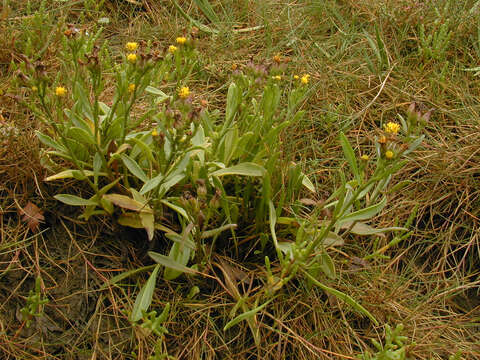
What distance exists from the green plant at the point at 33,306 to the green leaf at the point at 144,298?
0.30 metres

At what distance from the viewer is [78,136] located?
190 cm

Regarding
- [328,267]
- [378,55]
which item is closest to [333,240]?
[328,267]

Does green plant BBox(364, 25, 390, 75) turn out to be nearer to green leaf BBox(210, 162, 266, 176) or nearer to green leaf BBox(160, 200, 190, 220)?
green leaf BBox(210, 162, 266, 176)

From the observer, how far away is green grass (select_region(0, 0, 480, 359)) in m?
1.85

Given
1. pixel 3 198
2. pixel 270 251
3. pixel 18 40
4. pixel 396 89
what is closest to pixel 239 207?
pixel 270 251

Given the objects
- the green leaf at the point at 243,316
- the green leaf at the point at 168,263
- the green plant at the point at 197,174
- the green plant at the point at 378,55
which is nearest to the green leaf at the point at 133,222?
the green plant at the point at 197,174

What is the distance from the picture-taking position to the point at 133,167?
1.93 metres

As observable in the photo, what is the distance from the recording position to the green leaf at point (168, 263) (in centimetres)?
183

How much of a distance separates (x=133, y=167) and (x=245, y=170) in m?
0.43

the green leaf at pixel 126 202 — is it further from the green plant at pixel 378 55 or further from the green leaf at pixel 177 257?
the green plant at pixel 378 55

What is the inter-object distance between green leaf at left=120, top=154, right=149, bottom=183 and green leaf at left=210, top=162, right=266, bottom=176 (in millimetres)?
269

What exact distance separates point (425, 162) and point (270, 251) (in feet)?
3.24

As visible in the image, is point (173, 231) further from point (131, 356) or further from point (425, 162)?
point (425, 162)

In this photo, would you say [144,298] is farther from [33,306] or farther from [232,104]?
[232,104]
